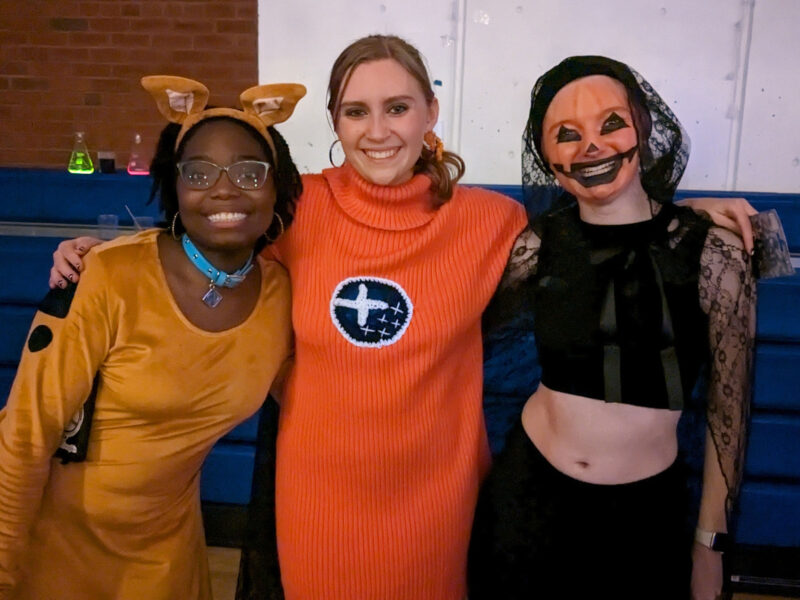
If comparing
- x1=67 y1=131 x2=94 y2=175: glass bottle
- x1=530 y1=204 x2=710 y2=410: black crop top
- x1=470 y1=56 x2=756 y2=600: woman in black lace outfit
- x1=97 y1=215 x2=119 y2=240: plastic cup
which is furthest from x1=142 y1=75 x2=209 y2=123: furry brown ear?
x1=67 y1=131 x2=94 y2=175: glass bottle

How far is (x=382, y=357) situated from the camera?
1.36m

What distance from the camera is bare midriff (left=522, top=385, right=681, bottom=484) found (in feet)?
4.25

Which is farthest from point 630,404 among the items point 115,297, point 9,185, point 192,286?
point 9,185

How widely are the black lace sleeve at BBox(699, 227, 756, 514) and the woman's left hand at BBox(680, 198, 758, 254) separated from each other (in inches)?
0.6

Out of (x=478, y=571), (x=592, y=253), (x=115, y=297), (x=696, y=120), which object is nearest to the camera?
(x=115, y=297)

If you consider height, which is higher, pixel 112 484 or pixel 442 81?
pixel 442 81

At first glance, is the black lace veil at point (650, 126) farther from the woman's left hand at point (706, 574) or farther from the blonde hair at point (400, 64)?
the woman's left hand at point (706, 574)

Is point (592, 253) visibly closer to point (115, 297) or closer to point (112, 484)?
point (115, 297)

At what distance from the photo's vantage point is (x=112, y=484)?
129 cm

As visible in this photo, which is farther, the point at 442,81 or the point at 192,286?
the point at 442,81

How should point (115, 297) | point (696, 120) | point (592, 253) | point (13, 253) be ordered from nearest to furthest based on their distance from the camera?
point (115, 297) < point (592, 253) < point (13, 253) < point (696, 120)

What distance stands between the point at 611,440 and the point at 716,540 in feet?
1.04

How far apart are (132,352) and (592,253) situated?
92 cm

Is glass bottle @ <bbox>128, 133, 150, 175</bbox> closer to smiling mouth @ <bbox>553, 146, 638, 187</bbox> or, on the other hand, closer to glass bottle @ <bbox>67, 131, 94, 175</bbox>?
glass bottle @ <bbox>67, 131, 94, 175</bbox>
